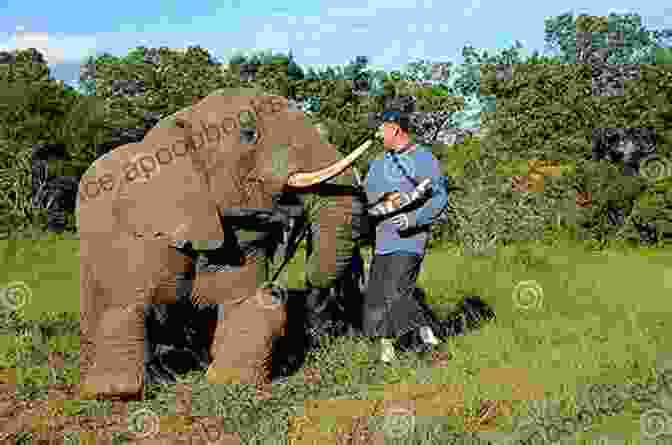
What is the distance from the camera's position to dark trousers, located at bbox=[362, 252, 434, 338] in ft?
19.2

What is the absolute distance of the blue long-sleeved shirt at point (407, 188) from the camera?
5750 mm

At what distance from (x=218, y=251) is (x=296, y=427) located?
136 centimetres

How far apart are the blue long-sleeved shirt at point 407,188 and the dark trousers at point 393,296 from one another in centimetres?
7

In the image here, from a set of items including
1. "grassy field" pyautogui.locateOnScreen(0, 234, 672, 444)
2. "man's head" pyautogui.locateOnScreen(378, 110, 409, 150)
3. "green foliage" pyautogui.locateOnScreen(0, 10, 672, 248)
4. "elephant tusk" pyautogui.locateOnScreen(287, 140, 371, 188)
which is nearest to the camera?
"grassy field" pyautogui.locateOnScreen(0, 234, 672, 444)

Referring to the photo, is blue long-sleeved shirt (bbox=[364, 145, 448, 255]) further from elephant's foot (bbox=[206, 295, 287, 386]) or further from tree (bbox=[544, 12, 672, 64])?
tree (bbox=[544, 12, 672, 64])

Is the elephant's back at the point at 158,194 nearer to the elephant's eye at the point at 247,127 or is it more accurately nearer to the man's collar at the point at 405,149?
the elephant's eye at the point at 247,127

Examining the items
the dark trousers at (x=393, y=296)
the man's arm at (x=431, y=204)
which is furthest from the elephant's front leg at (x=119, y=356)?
the man's arm at (x=431, y=204)

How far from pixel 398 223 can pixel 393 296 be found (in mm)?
513

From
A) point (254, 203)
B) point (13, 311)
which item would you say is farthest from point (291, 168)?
point (13, 311)

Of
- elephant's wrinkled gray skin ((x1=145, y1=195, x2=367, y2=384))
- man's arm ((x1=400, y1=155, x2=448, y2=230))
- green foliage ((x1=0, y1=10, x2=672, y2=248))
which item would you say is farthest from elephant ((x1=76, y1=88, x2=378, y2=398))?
green foliage ((x1=0, y1=10, x2=672, y2=248))

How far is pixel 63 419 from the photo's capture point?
4.96 meters

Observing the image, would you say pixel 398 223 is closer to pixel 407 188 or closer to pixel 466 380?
pixel 407 188

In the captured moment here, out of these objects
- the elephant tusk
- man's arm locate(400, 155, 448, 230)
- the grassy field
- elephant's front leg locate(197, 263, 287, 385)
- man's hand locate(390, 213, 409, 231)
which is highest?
the elephant tusk

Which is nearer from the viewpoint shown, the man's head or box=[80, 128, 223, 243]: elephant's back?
box=[80, 128, 223, 243]: elephant's back
